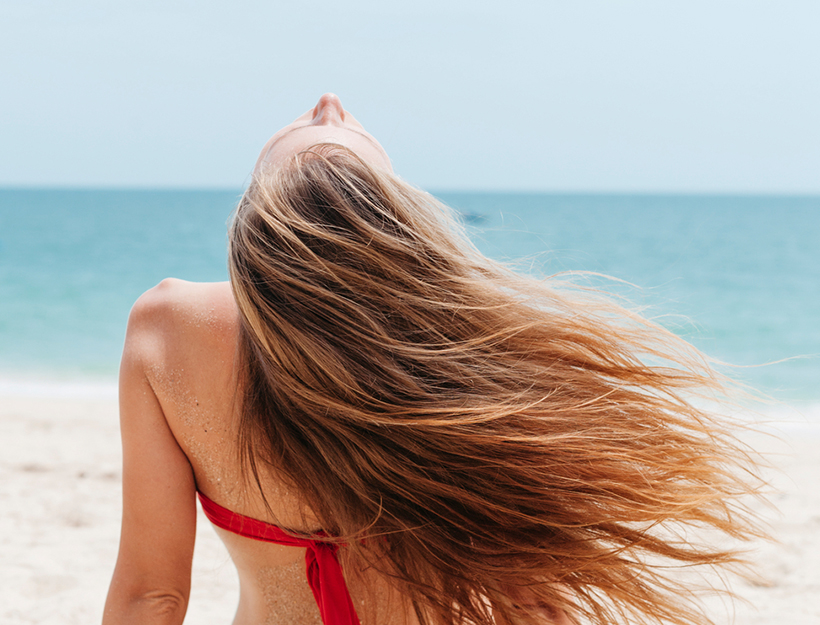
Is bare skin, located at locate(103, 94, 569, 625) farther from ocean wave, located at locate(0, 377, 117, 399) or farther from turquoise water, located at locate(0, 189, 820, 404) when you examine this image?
ocean wave, located at locate(0, 377, 117, 399)

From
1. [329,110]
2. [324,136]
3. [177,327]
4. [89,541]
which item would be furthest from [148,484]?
[89,541]

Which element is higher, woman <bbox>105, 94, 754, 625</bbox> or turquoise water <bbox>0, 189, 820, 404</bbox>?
turquoise water <bbox>0, 189, 820, 404</bbox>

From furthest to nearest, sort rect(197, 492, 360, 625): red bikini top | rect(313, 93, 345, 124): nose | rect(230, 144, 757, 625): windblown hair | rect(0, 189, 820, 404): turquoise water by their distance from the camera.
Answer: rect(0, 189, 820, 404): turquoise water < rect(313, 93, 345, 124): nose < rect(197, 492, 360, 625): red bikini top < rect(230, 144, 757, 625): windblown hair

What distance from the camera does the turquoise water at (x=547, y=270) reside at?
783cm

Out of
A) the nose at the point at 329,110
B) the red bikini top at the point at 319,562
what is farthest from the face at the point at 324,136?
the red bikini top at the point at 319,562

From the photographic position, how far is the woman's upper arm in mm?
957

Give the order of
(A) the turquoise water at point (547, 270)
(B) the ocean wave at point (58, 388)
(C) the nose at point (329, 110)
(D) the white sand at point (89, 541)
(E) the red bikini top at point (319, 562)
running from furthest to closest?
(A) the turquoise water at point (547, 270)
(B) the ocean wave at point (58, 388)
(D) the white sand at point (89, 541)
(C) the nose at point (329, 110)
(E) the red bikini top at point (319, 562)

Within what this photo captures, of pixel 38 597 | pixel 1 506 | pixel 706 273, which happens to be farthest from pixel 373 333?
pixel 706 273

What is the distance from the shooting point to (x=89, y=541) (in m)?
3.43

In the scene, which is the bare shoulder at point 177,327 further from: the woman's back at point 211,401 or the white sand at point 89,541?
the white sand at point 89,541

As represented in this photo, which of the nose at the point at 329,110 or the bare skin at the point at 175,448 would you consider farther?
the nose at the point at 329,110

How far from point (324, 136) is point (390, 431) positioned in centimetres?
52

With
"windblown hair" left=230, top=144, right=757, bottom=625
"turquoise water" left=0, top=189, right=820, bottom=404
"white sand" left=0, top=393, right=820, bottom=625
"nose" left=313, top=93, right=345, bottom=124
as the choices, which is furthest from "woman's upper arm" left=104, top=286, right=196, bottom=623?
"white sand" left=0, top=393, right=820, bottom=625

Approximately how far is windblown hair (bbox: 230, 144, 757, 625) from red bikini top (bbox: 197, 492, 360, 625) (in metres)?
0.04
